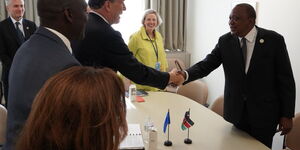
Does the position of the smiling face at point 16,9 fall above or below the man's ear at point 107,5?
below

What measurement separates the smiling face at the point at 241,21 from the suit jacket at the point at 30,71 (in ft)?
4.97

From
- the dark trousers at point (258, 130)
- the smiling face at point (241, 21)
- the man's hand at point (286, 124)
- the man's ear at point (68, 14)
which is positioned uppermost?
the man's ear at point (68, 14)

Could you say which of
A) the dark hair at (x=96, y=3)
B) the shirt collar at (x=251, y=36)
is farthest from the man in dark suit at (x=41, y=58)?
the shirt collar at (x=251, y=36)

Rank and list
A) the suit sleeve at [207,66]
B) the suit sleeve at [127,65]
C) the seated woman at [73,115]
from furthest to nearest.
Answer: the suit sleeve at [207,66] < the suit sleeve at [127,65] < the seated woman at [73,115]

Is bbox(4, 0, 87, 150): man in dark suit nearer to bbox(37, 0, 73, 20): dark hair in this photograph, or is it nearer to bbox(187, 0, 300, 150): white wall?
bbox(37, 0, 73, 20): dark hair

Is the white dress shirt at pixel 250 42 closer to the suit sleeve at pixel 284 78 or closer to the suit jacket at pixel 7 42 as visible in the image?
the suit sleeve at pixel 284 78

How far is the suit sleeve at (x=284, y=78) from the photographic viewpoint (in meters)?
2.36

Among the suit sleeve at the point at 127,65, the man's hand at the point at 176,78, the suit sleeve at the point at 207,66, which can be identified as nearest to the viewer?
the suit sleeve at the point at 127,65

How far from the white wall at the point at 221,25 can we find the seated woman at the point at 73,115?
2.97 meters

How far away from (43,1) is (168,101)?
6.20 ft

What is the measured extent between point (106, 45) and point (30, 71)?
900 millimetres

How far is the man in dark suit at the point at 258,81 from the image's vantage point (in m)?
2.37

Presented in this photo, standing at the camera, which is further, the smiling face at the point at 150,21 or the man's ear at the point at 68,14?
the smiling face at the point at 150,21

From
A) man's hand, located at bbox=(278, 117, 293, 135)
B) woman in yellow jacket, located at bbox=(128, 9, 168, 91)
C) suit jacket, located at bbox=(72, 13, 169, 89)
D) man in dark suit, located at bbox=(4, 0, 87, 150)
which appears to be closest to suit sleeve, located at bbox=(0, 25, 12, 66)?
woman in yellow jacket, located at bbox=(128, 9, 168, 91)
